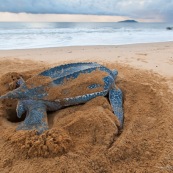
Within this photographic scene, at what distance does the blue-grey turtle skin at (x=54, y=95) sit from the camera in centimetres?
218

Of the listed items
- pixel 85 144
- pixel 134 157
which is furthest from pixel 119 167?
pixel 85 144

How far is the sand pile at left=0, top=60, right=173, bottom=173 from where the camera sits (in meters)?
1.58

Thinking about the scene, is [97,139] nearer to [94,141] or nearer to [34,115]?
[94,141]

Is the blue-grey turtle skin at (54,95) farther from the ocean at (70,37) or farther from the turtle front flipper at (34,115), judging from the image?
the ocean at (70,37)

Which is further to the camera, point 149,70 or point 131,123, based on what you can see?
point 149,70

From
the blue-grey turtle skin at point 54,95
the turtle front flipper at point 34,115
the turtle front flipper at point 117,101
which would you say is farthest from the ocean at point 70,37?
the turtle front flipper at point 117,101

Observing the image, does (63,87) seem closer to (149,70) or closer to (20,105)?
(20,105)

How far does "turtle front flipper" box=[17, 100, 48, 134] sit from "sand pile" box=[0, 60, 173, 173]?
0.35 ft

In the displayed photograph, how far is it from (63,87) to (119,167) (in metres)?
1.09

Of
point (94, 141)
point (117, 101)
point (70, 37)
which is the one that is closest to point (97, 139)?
point (94, 141)

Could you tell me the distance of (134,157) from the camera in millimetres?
1672

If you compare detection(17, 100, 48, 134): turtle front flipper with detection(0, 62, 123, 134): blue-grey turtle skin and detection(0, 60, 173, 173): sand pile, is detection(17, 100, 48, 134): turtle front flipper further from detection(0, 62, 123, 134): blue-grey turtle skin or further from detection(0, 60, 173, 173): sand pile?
detection(0, 60, 173, 173): sand pile

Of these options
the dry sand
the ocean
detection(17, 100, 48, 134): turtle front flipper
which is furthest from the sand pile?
the ocean

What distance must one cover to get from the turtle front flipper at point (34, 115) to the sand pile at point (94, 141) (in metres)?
0.11
